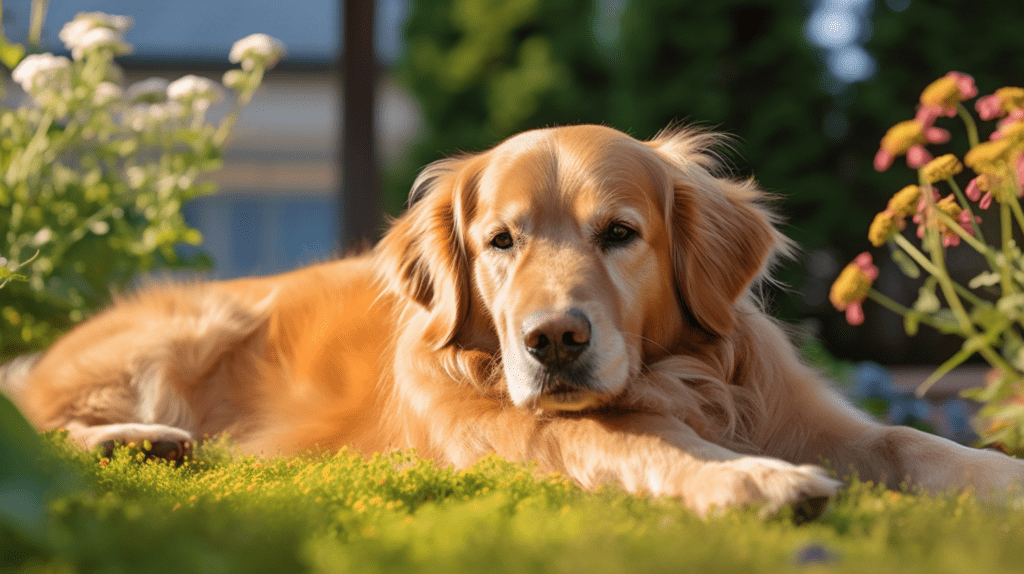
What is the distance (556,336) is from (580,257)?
0.95 feet

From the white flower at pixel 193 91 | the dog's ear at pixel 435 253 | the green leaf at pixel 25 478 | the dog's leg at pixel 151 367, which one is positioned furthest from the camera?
the white flower at pixel 193 91

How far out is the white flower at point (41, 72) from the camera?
11.6ft

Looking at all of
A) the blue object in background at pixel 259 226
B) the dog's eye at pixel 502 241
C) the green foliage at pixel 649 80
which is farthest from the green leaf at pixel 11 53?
the blue object in background at pixel 259 226

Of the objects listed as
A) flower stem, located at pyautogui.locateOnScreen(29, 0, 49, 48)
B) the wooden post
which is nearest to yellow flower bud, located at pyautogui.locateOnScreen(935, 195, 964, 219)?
the wooden post

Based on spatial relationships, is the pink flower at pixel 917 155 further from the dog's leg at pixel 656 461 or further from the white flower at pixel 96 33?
the white flower at pixel 96 33

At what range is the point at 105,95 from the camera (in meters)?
3.93

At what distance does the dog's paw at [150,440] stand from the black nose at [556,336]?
1298 millimetres

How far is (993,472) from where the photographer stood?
1.94 meters

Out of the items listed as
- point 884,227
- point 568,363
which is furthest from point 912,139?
point 568,363

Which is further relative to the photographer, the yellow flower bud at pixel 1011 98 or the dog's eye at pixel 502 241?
the dog's eye at pixel 502 241

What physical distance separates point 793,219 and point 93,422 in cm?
534

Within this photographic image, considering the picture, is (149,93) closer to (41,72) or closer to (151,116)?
(151,116)

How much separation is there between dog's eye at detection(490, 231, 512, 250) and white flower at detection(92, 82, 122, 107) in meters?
2.52

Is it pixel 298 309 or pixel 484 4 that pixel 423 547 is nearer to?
pixel 298 309
